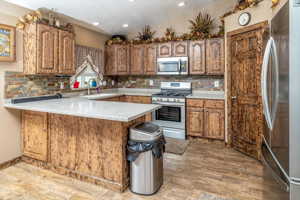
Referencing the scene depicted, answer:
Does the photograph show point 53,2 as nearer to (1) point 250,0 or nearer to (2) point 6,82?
(2) point 6,82

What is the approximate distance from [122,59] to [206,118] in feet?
8.70

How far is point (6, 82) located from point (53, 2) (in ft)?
4.95

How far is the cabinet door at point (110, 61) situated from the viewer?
5.04 metres

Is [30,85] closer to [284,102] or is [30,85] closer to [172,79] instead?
[172,79]

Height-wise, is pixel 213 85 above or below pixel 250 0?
below

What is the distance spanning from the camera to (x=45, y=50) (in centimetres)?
304

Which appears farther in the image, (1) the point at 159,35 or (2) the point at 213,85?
(1) the point at 159,35

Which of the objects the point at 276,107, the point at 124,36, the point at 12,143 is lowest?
the point at 12,143

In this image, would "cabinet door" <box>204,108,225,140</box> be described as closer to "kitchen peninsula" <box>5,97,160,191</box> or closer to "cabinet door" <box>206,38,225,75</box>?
"cabinet door" <box>206,38,225,75</box>

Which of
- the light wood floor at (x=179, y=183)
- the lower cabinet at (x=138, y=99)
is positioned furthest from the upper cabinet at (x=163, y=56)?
the light wood floor at (x=179, y=183)

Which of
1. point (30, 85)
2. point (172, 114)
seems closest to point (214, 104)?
point (172, 114)

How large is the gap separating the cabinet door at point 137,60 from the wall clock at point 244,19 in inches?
95.7

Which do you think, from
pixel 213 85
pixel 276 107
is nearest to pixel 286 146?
pixel 276 107

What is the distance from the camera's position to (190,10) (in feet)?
15.3
